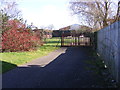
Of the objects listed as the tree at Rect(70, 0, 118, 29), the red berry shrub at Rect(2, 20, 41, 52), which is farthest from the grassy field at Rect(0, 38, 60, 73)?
the tree at Rect(70, 0, 118, 29)

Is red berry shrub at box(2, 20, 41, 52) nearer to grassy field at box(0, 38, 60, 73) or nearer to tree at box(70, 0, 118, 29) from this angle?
grassy field at box(0, 38, 60, 73)

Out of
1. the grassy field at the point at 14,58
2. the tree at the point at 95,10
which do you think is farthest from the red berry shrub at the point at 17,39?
the tree at the point at 95,10

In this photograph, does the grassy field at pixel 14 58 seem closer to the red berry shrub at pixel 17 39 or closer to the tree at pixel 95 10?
the red berry shrub at pixel 17 39

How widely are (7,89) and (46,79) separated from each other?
2.10 metres

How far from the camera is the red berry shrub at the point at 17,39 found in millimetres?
22891

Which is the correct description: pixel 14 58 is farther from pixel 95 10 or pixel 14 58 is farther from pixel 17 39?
pixel 95 10

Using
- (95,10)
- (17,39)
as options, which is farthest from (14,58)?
(95,10)

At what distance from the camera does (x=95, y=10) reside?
38188 millimetres

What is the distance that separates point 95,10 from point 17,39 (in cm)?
1771

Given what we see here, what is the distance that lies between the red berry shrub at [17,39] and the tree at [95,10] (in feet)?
47.8

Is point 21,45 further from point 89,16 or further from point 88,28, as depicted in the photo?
point 88,28

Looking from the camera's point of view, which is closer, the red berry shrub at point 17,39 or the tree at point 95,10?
the red berry shrub at point 17,39

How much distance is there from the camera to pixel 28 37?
25172 mm

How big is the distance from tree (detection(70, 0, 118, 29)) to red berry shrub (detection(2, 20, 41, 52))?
47.8 feet
